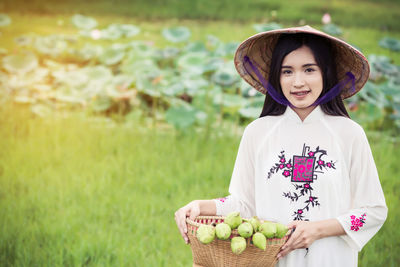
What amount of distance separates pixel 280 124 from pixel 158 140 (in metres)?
2.26

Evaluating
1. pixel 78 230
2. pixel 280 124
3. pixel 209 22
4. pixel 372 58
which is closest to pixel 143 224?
pixel 78 230

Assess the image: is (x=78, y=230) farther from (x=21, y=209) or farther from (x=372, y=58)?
A: (x=372, y=58)

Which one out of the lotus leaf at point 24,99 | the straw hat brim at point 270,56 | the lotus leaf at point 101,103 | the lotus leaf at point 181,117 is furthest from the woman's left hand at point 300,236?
the lotus leaf at point 24,99

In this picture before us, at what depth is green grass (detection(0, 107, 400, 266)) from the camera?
265cm

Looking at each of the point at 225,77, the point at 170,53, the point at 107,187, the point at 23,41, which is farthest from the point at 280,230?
the point at 23,41

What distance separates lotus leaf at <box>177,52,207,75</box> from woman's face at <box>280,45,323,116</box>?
110 inches

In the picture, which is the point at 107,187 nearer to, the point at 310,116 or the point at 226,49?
the point at 310,116

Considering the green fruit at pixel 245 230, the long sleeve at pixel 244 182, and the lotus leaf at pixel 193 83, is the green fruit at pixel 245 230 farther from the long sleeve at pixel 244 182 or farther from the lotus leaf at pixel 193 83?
the lotus leaf at pixel 193 83

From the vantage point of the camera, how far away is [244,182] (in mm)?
1834

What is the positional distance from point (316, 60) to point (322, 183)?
16.0 inches

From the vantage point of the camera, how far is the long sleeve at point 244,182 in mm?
1809

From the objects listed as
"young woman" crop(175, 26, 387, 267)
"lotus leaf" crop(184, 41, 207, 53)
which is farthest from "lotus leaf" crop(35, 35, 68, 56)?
"young woman" crop(175, 26, 387, 267)

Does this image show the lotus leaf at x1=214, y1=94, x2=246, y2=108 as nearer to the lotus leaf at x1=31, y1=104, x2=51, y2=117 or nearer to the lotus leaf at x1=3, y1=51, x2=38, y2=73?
the lotus leaf at x1=31, y1=104, x2=51, y2=117

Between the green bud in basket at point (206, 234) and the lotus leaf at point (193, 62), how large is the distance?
3.06 m
